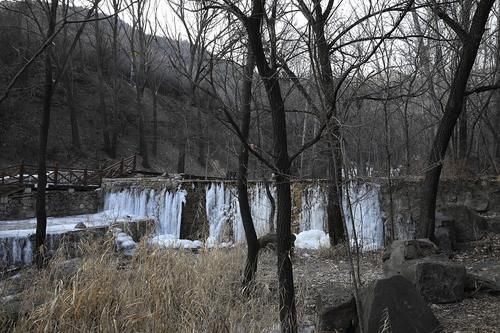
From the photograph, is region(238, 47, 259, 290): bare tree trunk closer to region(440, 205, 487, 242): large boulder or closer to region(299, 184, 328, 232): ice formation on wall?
region(440, 205, 487, 242): large boulder

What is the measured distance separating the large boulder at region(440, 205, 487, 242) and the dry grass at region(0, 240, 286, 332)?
16.5 ft

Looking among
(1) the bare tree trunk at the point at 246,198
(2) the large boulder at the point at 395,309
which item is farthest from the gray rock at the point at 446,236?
(1) the bare tree trunk at the point at 246,198

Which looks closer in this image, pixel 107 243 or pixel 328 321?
pixel 328 321

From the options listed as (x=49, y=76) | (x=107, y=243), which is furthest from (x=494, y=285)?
(x=49, y=76)

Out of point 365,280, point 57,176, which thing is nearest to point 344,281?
point 365,280

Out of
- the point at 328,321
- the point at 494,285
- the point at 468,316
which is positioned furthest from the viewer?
the point at 494,285

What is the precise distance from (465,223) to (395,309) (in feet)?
18.1

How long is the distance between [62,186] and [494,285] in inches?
620

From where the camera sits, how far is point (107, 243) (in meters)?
5.61

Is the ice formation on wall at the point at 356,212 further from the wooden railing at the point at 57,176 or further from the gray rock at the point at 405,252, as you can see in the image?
the wooden railing at the point at 57,176

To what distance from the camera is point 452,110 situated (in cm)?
722

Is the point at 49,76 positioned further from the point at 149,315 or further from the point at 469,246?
the point at 469,246

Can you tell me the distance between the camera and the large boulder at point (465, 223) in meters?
8.46

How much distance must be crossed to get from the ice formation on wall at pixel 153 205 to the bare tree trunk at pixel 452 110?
7938 mm
